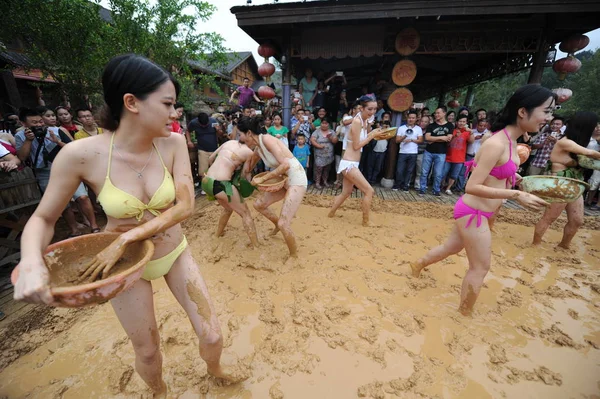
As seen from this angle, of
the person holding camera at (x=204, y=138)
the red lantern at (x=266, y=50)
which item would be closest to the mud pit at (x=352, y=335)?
the person holding camera at (x=204, y=138)

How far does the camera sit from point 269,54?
6.70 meters

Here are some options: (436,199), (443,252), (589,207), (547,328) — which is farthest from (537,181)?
(589,207)

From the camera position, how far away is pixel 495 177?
87.7 inches

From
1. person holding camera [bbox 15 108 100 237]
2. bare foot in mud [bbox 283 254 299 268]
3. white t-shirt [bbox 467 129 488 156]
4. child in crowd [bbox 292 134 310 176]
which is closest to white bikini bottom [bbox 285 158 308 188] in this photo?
bare foot in mud [bbox 283 254 299 268]

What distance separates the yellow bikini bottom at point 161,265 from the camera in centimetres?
147

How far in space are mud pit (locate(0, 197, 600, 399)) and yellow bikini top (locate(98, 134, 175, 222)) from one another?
1421 mm

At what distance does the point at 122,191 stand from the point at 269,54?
6487 mm

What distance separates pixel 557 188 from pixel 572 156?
6.22ft

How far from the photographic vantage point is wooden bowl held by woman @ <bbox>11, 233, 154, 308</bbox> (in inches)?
39.4

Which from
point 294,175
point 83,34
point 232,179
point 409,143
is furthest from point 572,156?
point 83,34

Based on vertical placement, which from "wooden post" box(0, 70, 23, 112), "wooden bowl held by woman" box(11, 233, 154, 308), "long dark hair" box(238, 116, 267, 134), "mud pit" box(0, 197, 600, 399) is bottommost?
"mud pit" box(0, 197, 600, 399)

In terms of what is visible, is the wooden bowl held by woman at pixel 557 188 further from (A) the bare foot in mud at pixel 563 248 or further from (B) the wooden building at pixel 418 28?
(B) the wooden building at pixel 418 28

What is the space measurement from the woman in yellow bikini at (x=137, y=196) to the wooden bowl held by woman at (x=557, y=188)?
2.96 m

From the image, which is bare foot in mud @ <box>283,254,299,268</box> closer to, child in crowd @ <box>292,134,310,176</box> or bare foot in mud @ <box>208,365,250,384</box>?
bare foot in mud @ <box>208,365,250,384</box>
